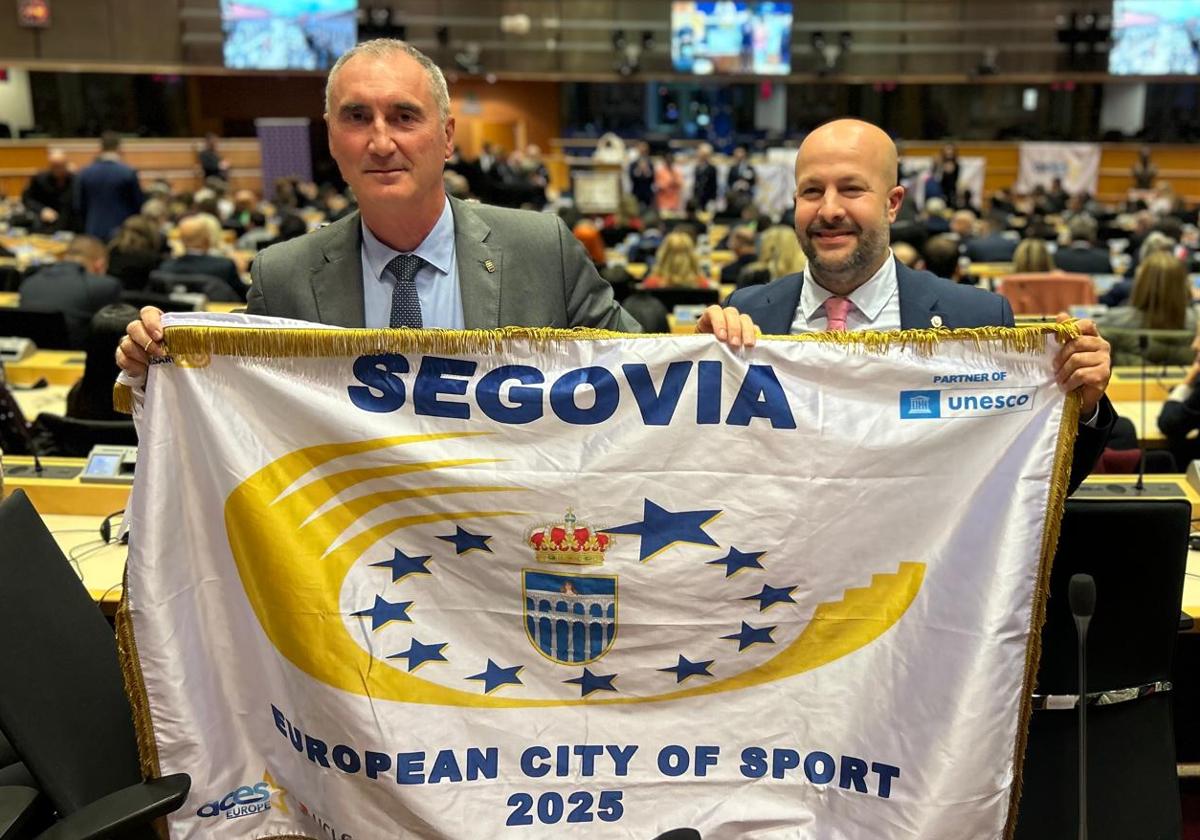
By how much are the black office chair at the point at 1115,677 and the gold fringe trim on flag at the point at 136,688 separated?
5.67 feet

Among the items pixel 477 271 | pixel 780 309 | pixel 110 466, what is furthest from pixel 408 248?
pixel 110 466

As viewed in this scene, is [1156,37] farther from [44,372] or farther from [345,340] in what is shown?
[345,340]

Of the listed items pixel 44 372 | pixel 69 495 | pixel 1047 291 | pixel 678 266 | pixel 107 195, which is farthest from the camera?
pixel 107 195

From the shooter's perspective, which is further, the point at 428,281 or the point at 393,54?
the point at 428,281

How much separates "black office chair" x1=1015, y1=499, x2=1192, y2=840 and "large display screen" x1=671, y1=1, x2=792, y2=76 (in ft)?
62.7

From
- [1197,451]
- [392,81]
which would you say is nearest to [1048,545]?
[392,81]

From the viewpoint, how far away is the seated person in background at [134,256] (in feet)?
24.0

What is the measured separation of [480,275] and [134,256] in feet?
19.0

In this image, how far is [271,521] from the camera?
2.12 metres

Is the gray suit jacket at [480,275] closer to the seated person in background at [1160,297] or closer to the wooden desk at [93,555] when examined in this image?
the wooden desk at [93,555]

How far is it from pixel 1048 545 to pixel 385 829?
4.32 ft

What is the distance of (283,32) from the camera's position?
1873cm

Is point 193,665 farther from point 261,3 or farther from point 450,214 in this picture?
point 261,3

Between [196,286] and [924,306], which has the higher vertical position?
[924,306]
